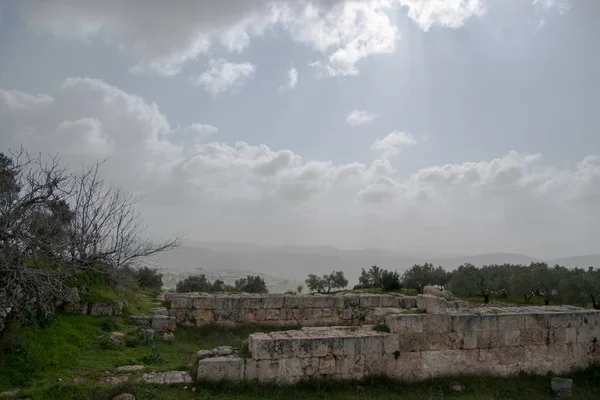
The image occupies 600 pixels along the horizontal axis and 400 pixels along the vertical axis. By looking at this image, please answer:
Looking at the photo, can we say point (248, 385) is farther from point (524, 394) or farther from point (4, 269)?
point (524, 394)

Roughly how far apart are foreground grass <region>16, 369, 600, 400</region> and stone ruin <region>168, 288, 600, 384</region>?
25cm

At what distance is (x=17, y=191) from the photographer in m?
10.1

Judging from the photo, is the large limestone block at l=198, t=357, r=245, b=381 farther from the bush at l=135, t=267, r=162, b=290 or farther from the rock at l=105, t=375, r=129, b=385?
the bush at l=135, t=267, r=162, b=290

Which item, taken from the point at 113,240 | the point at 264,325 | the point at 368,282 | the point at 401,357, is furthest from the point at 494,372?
the point at 368,282

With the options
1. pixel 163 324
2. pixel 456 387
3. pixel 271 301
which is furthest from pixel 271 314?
pixel 456 387

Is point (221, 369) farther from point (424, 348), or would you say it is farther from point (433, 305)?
point (433, 305)

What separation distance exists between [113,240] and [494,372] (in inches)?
541

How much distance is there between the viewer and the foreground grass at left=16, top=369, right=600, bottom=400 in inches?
307

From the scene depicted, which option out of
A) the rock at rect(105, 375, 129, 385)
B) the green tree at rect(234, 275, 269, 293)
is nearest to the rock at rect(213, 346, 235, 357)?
the rock at rect(105, 375, 129, 385)

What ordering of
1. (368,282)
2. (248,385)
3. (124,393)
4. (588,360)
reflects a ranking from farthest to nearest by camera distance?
(368,282)
(588,360)
(248,385)
(124,393)

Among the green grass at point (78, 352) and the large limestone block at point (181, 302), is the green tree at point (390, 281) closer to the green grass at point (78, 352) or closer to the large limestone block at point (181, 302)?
the large limestone block at point (181, 302)

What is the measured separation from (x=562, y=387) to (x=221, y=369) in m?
8.96

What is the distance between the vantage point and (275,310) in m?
15.2

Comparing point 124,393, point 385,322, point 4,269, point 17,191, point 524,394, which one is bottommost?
point 524,394
